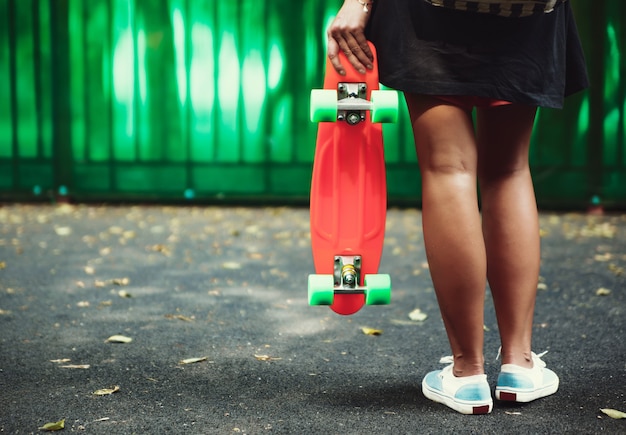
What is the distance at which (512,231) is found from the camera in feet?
7.28

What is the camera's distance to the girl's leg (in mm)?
2219

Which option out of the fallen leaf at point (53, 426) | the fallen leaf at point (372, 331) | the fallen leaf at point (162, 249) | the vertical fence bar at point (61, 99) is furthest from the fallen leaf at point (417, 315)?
the vertical fence bar at point (61, 99)

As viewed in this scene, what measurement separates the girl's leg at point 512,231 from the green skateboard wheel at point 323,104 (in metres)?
0.40

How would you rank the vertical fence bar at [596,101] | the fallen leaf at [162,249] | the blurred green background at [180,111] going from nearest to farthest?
the fallen leaf at [162,249] → the vertical fence bar at [596,101] → the blurred green background at [180,111]

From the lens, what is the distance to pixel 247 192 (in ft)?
25.4

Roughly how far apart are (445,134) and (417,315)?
146 centimetres

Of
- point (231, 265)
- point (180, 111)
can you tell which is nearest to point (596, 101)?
point (180, 111)

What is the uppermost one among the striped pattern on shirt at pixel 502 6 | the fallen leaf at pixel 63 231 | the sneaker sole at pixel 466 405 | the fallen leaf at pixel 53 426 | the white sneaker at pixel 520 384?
the striped pattern on shirt at pixel 502 6

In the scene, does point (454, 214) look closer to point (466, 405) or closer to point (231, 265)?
point (466, 405)

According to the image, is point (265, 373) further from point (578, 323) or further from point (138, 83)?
point (138, 83)

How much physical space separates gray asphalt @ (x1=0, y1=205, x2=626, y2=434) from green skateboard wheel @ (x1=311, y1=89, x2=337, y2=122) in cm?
75

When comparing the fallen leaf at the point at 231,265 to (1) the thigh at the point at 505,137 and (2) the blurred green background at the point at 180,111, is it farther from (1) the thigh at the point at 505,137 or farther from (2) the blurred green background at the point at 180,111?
(2) the blurred green background at the point at 180,111

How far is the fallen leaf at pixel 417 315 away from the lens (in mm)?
3330

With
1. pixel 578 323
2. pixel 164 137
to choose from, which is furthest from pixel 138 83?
pixel 578 323
